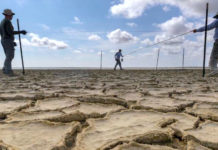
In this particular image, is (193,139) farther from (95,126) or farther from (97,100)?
(97,100)

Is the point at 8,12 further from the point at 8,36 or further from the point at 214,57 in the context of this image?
the point at 214,57

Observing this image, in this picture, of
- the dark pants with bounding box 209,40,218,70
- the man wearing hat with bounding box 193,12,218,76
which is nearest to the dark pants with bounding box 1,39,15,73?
the man wearing hat with bounding box 193,12,218,76

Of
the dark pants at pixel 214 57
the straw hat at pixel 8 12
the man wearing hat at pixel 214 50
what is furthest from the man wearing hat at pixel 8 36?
the dark pants at pixel 214 57

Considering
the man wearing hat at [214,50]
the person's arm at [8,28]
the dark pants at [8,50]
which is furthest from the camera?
the dark pants at [8,50]

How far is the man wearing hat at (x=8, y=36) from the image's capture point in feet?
14.8

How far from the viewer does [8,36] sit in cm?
465

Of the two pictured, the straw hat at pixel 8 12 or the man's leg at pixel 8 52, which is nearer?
the straw hat at pixel 8 12

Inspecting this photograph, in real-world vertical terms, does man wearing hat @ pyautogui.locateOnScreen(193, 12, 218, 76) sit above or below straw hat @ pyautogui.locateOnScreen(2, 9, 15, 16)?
below

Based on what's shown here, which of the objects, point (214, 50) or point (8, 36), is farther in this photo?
point (8, 36)

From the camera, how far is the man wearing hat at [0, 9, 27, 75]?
4519mm

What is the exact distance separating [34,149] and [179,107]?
1.17 meters

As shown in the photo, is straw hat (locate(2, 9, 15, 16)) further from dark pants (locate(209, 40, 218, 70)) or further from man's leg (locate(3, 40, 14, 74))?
dark pants (locate(209, 40, 218, 70))

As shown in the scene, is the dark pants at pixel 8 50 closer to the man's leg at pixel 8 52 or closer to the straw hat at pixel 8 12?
the man's leg at pixel 8 52

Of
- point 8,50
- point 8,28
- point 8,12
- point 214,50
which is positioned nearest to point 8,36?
point 8,28
